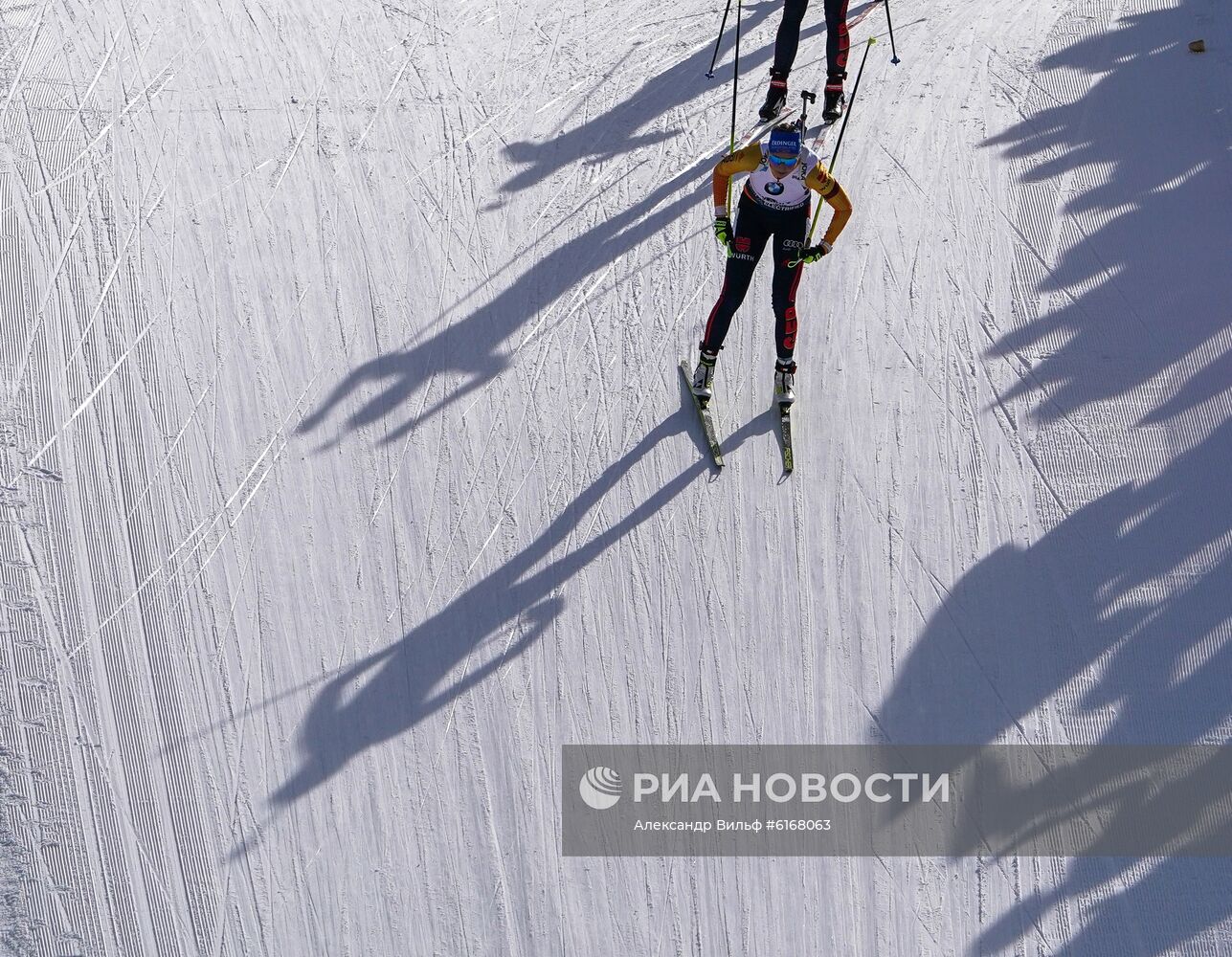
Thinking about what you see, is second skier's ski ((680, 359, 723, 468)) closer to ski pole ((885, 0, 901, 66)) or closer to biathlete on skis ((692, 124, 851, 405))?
biathlete on skis ((692, 124, 851, 405))

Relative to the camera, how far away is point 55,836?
487 centimetres

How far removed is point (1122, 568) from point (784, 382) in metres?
2.11

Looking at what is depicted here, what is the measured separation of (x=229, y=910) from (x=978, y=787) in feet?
12.0

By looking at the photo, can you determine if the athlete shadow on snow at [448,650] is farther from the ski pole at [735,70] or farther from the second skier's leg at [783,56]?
the second skier's leg at [783,56]

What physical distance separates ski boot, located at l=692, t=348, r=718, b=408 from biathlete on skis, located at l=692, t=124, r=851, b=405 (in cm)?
19

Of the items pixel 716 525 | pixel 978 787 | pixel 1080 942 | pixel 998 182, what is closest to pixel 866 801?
pixel 978 787

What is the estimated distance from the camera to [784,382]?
595cm

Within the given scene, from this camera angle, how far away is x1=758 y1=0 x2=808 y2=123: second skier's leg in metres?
6.64

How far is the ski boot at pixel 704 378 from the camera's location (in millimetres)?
5887

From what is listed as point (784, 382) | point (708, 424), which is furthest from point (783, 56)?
point (708, 424)

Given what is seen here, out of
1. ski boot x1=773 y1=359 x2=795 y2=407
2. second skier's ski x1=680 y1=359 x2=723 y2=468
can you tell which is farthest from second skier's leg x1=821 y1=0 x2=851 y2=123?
second skier's ski x1=680 y1=359 x2=723 y2=468

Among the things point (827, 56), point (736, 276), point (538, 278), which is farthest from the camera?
point (827, 56)

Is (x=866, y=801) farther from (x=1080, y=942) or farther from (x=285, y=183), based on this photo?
(x=285, y=183)

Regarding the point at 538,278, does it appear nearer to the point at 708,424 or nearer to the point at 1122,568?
the point at 708,424
